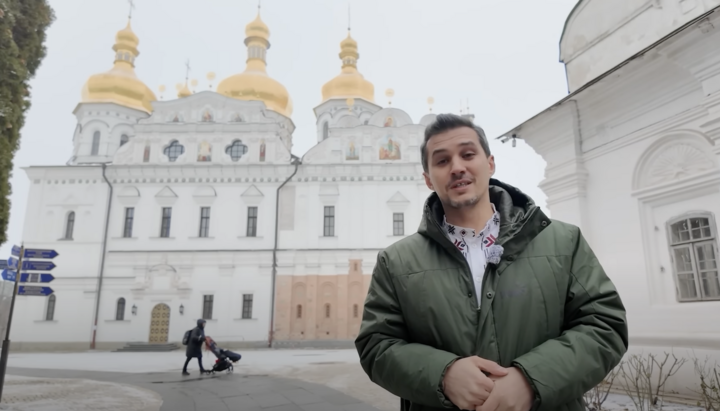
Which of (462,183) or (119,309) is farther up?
(462,183)

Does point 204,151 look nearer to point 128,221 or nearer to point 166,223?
point 166,223

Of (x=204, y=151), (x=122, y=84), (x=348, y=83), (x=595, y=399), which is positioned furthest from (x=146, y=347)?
(x=348, y=83)

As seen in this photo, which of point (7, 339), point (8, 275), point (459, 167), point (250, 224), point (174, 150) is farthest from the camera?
point (174, 150)

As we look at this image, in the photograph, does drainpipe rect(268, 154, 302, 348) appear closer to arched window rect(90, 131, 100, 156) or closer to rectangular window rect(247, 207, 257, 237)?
rectangular window rect(247, 207, 257, 237)

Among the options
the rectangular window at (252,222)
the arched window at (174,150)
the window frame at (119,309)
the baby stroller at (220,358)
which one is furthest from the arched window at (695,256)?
the arched window at (174,150)

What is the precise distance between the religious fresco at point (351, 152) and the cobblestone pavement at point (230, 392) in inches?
664

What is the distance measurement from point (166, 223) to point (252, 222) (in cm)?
488

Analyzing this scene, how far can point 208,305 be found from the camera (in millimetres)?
25312

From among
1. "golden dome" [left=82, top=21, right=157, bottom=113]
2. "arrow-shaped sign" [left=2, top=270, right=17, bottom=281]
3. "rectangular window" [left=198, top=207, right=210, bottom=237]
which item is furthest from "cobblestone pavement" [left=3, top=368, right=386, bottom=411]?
"golden dome" [left=82, top=21, right=157, bottom=113]

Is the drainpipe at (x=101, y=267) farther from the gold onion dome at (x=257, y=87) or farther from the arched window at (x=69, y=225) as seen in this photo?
the gold onion dome at (x=257, y=87)

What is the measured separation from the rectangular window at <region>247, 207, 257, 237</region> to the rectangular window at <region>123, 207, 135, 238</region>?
6.56 meters

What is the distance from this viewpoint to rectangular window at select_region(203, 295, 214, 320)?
2507cm

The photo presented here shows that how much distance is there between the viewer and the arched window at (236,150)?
2786 cm

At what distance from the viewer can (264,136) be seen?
28.0 metres
